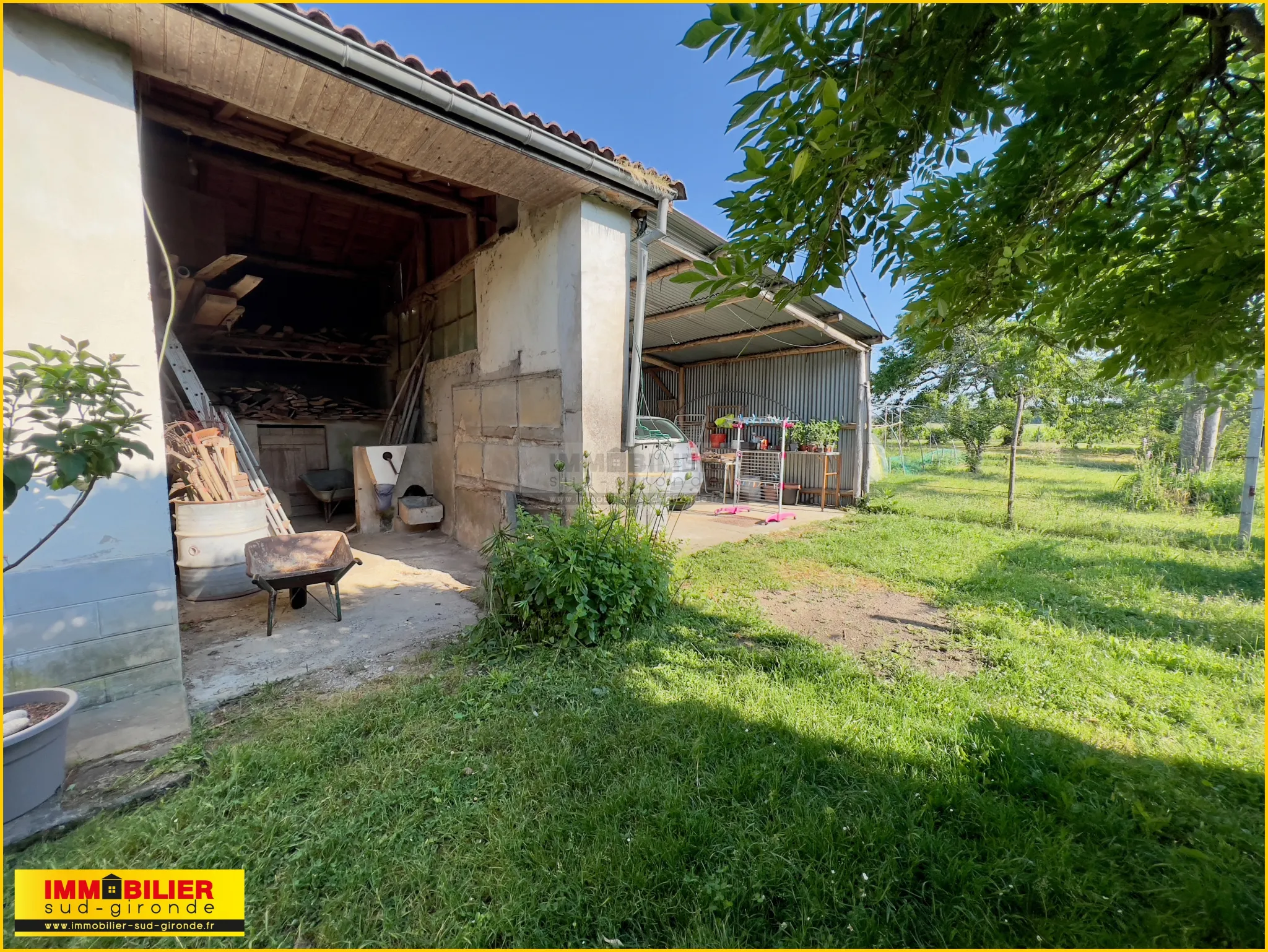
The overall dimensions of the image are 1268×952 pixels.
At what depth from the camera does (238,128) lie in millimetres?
4559

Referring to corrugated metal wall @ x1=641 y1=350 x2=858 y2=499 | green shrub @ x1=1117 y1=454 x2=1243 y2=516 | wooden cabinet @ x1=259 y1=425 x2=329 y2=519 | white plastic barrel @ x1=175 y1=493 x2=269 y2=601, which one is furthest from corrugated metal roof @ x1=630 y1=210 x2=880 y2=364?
wooden cabinet @ x1=259 y1=425 x2=329 y2=519

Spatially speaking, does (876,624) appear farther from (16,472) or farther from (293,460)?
(293,460)

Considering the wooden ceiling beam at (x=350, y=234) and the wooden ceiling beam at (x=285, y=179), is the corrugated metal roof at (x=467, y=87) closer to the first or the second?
the wooden ceiling beam at (x=285, y=179)

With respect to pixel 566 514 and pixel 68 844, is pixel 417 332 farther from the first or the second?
pixel 68 844

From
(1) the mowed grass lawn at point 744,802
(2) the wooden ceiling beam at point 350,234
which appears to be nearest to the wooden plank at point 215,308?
(2) the wooden ceiling beam at point 350,234

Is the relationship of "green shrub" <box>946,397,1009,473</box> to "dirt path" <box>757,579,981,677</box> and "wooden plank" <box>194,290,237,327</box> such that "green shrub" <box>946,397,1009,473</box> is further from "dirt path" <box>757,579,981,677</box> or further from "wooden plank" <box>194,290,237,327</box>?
"wooden plank" <box>194,290,237,327</box>

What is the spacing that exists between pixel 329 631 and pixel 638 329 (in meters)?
3.83

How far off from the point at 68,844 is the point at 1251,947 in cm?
403

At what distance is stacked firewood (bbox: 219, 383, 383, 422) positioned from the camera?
7.87 meters

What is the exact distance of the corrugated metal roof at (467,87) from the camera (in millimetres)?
2721

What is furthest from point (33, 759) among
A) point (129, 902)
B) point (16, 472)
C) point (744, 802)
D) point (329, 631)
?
point (744, 802)

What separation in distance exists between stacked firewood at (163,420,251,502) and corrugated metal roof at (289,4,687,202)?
144 inches

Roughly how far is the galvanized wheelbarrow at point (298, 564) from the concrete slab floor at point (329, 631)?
0.17m

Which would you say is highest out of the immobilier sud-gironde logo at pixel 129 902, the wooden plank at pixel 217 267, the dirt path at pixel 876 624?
the wooden plank at pixel 217 267
